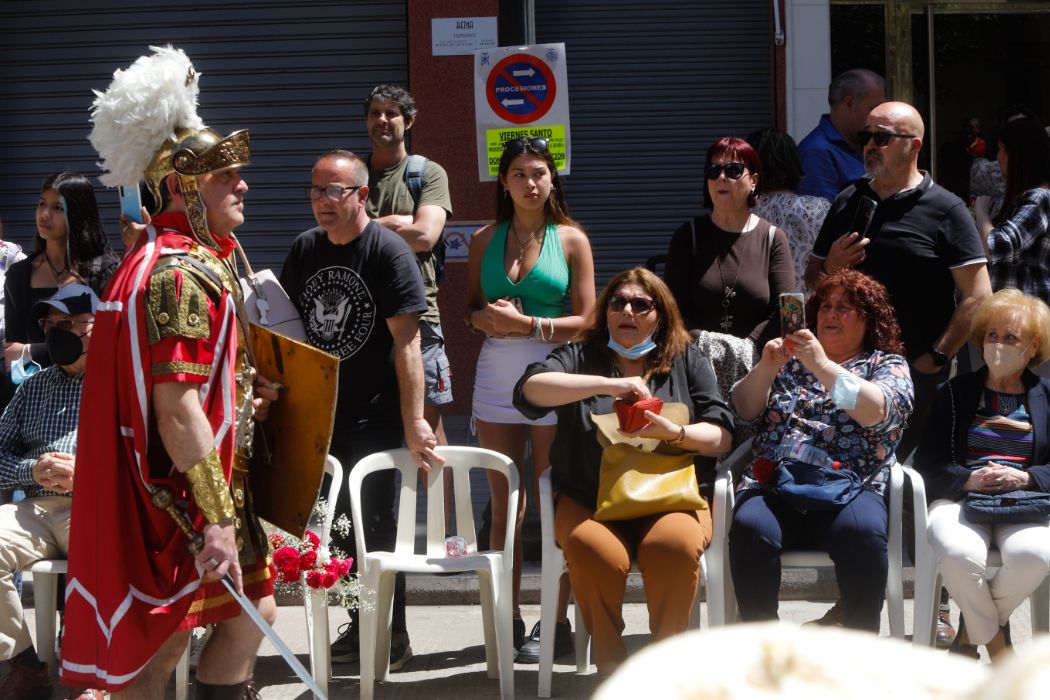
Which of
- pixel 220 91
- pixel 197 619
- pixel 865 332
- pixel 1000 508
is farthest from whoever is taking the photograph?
pixel 220 91

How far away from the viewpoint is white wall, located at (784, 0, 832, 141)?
8711 mm

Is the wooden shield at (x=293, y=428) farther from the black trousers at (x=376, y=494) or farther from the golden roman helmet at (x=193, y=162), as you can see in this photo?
the black trousers at (x=376, y=494)

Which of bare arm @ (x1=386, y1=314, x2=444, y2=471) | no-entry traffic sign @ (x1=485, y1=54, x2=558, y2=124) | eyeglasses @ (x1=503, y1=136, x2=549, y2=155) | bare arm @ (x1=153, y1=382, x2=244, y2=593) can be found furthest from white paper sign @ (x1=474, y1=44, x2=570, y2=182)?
bare arm @ (x1=153, y1=382, x2=244, y2=593)

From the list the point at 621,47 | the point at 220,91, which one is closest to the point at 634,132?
the point at 621,47

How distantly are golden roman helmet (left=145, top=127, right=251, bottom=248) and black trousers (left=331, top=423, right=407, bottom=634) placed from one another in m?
1.69

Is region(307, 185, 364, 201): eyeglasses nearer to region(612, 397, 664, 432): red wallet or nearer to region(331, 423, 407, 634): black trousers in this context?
region(331, 423, 407, 634): black trousers

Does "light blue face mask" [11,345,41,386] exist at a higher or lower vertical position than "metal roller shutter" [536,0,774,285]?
lower

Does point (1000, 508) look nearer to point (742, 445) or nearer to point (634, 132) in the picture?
point (742, 445)

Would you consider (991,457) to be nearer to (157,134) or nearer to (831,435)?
(831,435)

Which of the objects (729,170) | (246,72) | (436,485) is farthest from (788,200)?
(246,72)

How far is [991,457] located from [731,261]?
→ 1266 millimetres

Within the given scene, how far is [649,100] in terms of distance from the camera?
30.1 feet

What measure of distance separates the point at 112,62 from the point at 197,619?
6.84 m

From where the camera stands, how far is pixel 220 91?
9.07 metres
